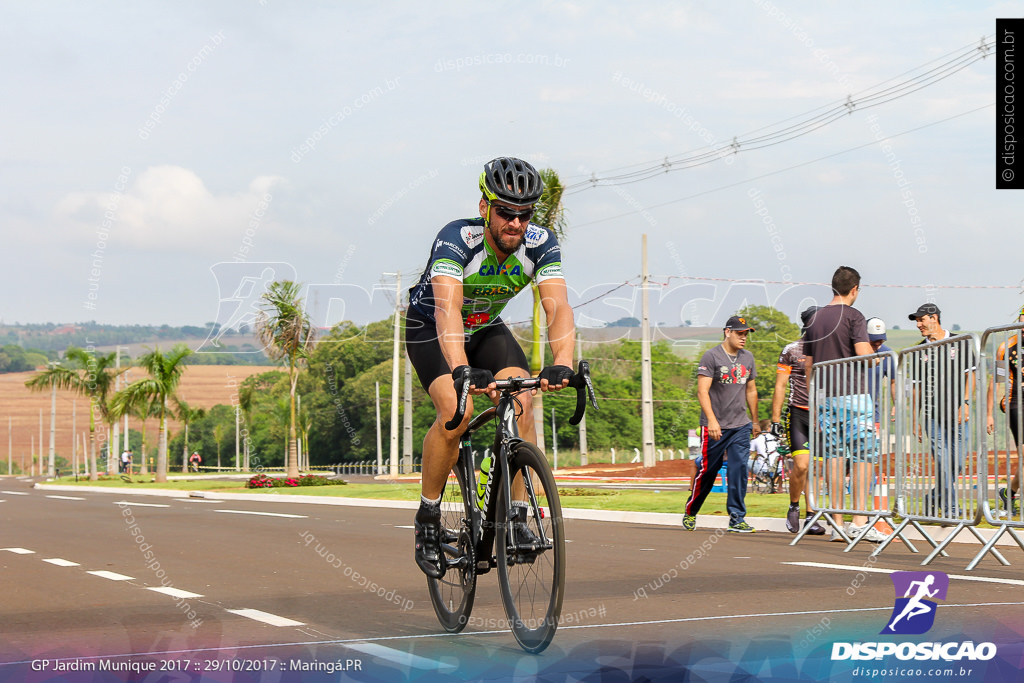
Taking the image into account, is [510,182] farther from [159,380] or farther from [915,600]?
[159,380]

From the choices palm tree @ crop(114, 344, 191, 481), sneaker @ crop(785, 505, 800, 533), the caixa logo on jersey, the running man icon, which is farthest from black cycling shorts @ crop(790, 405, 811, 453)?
palm tree @ crop(114, 344, 191, 481)

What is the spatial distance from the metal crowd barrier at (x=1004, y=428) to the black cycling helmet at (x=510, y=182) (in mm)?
4145

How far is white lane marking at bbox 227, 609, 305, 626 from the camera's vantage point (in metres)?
6.20

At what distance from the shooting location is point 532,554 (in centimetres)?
499

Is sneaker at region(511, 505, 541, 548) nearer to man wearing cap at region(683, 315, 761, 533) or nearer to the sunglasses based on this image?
the sunglasses

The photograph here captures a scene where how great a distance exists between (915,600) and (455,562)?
2549mm

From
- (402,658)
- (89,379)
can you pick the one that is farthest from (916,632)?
(89,379)

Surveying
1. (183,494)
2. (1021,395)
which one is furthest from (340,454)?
(1021,395)

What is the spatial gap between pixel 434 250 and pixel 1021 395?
456cm

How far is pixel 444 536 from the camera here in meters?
6.00

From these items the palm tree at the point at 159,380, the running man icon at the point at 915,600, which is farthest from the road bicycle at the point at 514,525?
A: the palm tree at the point at 159,380

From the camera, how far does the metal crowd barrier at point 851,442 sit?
1016cm

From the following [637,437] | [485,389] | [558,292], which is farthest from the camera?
[637,437]

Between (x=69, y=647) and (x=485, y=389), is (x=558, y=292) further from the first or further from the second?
(x=69, y=647)
